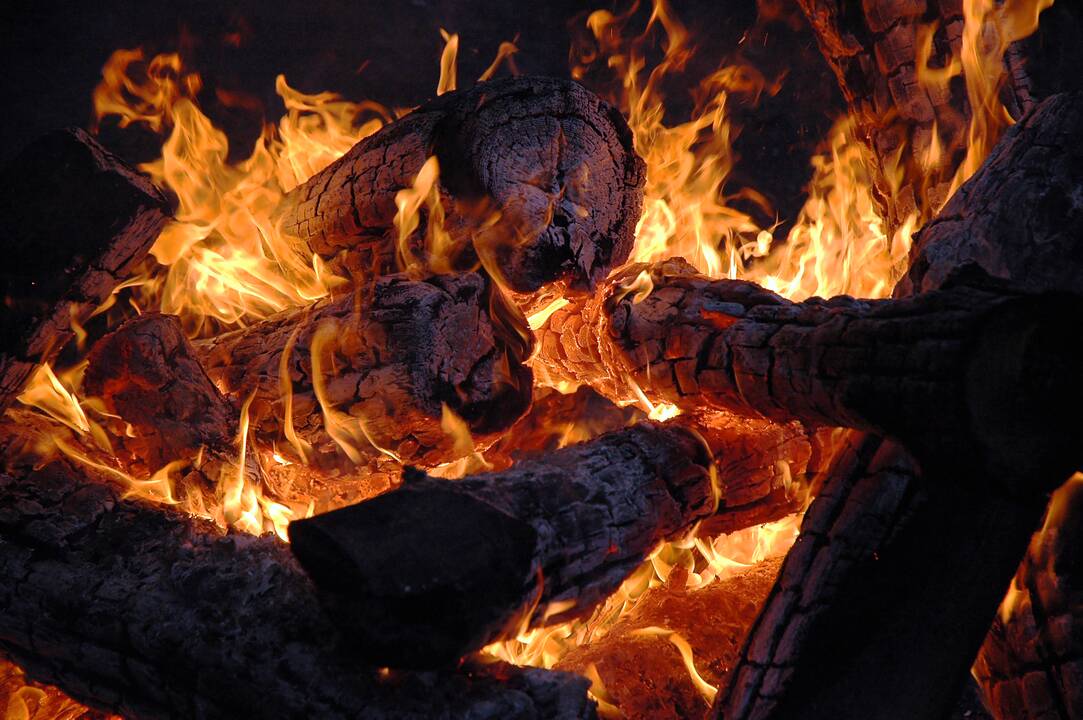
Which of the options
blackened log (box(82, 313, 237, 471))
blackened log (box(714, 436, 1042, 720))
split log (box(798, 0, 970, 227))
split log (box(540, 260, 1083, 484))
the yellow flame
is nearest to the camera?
split log (box(540, 260, 1083, 484))

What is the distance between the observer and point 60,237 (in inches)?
96.8

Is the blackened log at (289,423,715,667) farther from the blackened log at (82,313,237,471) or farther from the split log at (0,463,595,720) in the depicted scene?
the blackened log at (82,313,237,471)

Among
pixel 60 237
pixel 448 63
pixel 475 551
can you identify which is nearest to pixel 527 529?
pixel 475 551

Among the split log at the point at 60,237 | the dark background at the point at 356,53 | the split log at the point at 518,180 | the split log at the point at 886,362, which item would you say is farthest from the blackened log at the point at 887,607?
the dark background at the point at 356,53

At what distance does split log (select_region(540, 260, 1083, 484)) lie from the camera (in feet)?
4.25

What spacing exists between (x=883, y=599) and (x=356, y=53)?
15.8ft

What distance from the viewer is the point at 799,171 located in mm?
5117

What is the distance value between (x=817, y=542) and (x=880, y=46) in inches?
104

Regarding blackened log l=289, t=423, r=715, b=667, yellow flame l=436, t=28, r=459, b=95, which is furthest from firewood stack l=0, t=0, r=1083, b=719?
yellow flame l=436, t=28, r=459, b=95

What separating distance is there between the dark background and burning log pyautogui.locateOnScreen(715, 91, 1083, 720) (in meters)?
3.51

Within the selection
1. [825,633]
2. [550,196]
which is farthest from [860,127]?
[825,633]

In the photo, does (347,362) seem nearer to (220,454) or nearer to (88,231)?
(220,454)

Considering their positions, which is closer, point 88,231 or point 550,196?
point 88,231

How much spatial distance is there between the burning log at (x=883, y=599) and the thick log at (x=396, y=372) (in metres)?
1.27
